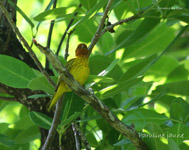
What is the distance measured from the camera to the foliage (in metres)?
2.21

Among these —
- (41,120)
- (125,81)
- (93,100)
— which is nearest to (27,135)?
(41,120)

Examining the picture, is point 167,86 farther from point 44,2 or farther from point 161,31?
point 44,2

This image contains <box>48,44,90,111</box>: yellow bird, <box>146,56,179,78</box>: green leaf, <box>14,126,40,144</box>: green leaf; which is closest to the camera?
<box>48,44,90,111</box>: yellow bird

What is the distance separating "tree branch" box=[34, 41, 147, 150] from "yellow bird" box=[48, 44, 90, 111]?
1.12 ft

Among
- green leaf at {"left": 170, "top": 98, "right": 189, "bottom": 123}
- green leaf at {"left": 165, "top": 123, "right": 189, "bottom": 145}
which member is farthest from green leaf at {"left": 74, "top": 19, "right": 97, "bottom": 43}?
green leaf at {"left": 165, "top": 123, "right": 189, "bottom": 145}

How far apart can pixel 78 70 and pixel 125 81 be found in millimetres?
668

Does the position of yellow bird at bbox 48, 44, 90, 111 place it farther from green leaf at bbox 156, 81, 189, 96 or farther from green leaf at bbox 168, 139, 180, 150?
green leaf at bbox 168, 139, 180, 150

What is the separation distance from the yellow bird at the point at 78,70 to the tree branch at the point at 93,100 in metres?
0.34

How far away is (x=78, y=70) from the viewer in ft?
9.55

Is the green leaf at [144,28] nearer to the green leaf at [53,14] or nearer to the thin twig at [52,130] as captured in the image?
the green leaf at [53,14]

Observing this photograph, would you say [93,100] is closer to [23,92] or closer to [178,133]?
[178,133]

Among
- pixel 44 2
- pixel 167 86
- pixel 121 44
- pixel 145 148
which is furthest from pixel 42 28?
pixel 145 148

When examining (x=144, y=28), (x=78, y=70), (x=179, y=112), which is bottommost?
(x=179, y=112)

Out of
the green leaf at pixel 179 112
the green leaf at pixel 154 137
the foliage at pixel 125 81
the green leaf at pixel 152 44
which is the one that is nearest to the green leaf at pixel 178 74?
the foliage at pixel 125 81
